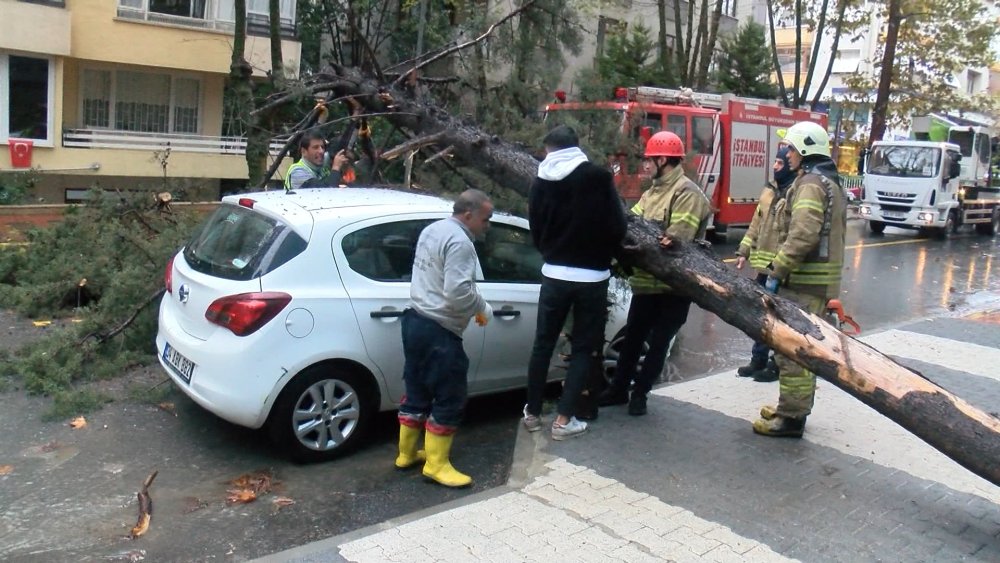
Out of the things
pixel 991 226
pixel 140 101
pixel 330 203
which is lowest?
pixel 991 226

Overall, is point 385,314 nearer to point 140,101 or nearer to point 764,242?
point 764,242

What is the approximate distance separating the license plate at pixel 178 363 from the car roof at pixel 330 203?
98 centimetres

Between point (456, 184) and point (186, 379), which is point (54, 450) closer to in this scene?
point (186, 379)

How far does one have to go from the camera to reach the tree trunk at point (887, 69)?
90.0 feet

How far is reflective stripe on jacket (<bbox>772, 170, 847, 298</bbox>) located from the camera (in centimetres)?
548

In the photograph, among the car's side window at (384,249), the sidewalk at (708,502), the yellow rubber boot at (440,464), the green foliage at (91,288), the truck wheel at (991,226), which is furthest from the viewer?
the truck wheel at (991,226)

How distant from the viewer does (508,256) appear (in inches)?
240

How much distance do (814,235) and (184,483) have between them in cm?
392

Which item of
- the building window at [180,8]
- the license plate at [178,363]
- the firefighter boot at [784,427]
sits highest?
the building window at [180,8]

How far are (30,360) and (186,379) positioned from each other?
2055 mm

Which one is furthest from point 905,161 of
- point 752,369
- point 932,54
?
point 752,369

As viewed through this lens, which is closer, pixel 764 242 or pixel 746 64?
pixel 764 242

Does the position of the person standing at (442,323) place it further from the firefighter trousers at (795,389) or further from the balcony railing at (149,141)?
the balcony railing at (149,141)

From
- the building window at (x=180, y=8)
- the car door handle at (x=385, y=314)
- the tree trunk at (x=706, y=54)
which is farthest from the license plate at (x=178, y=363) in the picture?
the tree trunk at (x=706, y=54)
